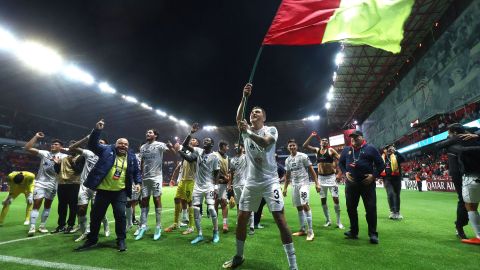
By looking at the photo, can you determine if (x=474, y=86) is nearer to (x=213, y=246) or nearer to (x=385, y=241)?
(x=385, y=241)

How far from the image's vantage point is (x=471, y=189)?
5.85 meters

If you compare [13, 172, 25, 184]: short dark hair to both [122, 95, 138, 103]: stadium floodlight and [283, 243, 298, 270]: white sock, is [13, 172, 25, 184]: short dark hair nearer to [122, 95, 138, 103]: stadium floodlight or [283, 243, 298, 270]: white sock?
[283, 243, 298, 270]: white sock

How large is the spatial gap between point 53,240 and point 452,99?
27.4 metres

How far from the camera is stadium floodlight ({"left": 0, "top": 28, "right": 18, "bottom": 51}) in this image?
2114 centimetres

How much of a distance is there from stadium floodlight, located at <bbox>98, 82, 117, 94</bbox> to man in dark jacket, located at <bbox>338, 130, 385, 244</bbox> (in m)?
30.4

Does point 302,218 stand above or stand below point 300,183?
below

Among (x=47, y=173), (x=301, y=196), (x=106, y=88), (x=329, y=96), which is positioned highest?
(x=329, y=96)

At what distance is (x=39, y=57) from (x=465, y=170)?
29.3 meters

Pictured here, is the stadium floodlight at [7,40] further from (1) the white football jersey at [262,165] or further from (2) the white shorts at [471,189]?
(2) the white shorts at [471,189]

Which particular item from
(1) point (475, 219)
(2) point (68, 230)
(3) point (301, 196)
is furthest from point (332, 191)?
(2) point (68, 230)

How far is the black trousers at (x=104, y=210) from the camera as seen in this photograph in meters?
5.93

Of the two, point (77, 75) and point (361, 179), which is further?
point (77, 75)

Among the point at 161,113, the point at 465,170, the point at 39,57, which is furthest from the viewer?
the point at 161,113

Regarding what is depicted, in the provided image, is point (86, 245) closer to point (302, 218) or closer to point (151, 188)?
point (151, 188)
